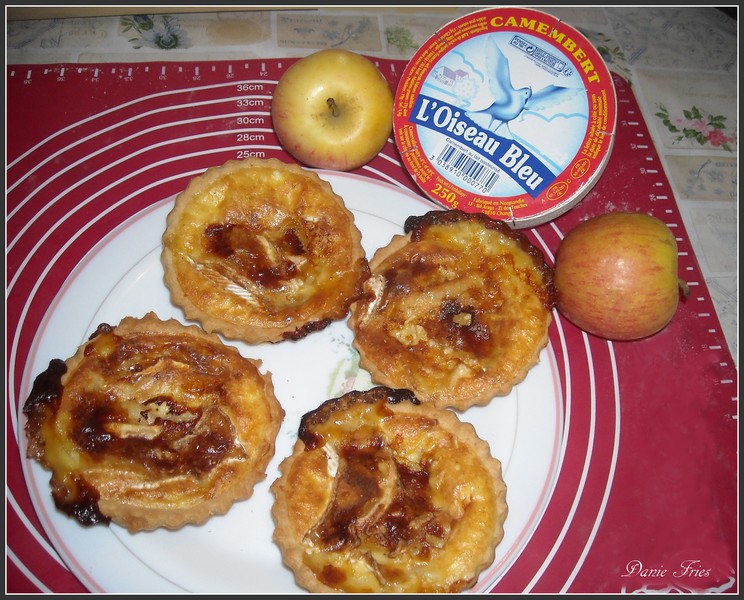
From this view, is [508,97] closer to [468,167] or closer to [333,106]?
[468,167]

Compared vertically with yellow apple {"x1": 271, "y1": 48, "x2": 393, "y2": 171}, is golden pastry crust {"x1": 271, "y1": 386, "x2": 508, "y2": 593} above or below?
below

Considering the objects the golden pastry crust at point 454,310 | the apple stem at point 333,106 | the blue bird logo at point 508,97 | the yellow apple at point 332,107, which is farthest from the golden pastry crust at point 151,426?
the blue bird logo at point 508,97

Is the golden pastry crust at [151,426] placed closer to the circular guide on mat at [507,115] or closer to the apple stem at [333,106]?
the apple stem at [333,106]

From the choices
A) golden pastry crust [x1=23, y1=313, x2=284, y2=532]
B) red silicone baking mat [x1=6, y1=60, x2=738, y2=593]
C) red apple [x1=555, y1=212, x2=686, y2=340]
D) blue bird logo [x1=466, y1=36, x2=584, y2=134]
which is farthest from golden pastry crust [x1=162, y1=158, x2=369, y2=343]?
red apple [x1=555, y1=212, x2=686, y2=340]

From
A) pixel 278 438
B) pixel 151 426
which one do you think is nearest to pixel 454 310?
pixel 278 438

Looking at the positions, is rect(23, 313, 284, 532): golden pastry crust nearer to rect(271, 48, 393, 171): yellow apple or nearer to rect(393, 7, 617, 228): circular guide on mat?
rect(271, 48, 393, 171): yellow apple

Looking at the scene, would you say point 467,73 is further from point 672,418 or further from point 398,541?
point 398,541
